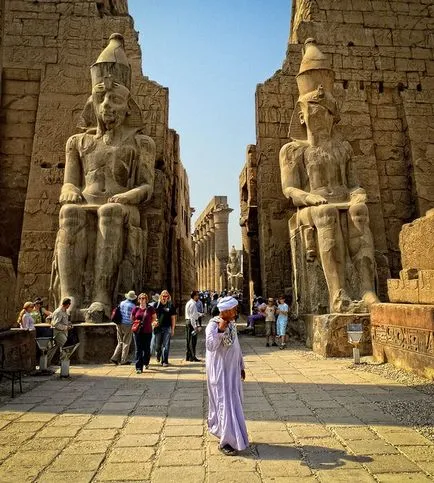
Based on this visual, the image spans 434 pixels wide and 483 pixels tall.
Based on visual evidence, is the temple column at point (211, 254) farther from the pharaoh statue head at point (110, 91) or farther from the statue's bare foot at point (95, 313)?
the statue's bare foot at point (95, 313)

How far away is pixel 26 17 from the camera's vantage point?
34.5ft

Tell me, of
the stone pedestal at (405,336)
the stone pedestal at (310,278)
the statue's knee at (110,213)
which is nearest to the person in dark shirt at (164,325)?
the statue's knee at (110,213)

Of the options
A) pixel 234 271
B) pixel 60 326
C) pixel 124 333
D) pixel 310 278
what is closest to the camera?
pixel 60 326

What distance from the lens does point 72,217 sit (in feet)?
21.7

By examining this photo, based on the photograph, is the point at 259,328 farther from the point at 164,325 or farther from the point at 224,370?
the point at 224,370

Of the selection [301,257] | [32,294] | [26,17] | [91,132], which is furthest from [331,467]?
[26,17]

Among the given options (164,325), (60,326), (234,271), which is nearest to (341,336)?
(164,325)

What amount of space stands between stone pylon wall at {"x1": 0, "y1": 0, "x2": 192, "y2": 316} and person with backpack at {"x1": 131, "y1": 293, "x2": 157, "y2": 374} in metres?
3.57

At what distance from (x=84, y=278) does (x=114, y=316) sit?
129cm

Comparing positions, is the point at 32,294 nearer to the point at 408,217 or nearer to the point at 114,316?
the point at 114,316

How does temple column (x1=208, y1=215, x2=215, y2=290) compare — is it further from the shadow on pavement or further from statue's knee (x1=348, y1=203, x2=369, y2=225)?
the shadow on pavement

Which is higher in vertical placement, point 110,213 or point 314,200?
point 314,200

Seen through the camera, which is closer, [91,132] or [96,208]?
[96,208]

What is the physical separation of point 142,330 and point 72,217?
2.32 metres
